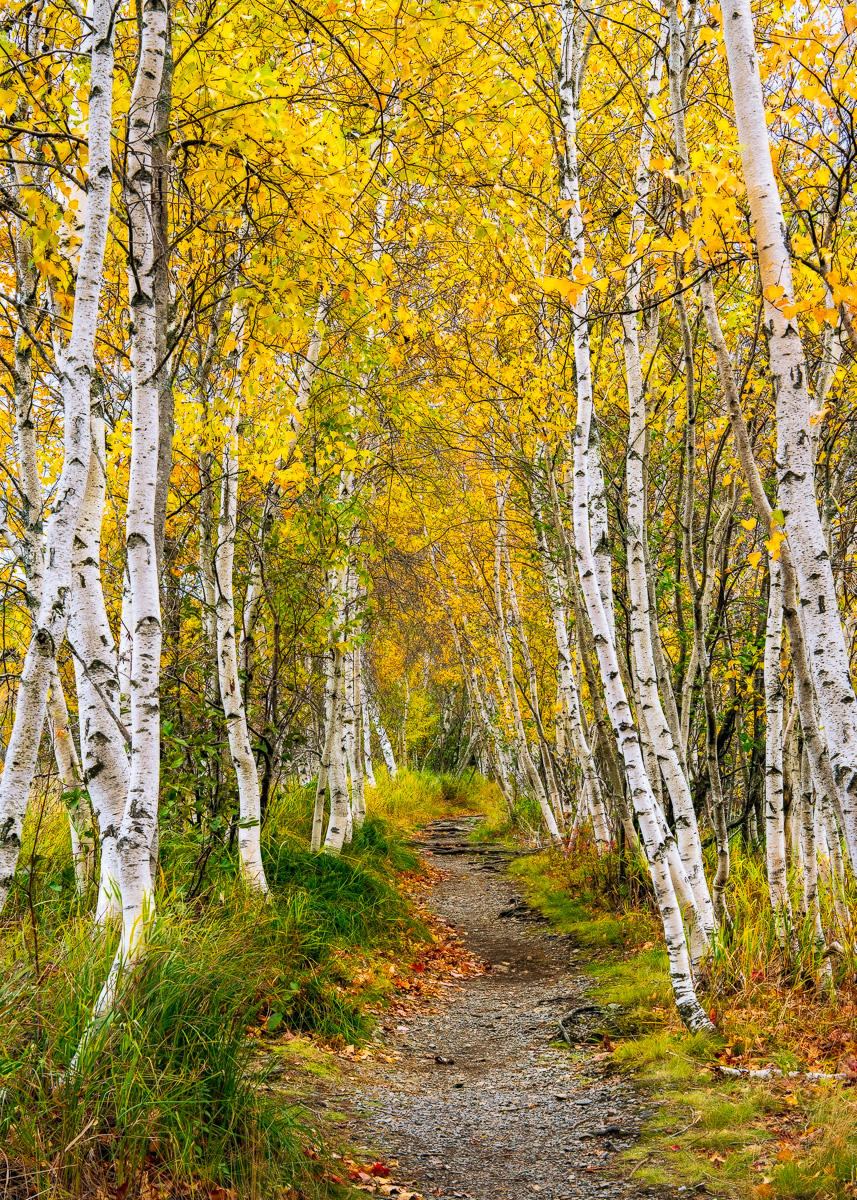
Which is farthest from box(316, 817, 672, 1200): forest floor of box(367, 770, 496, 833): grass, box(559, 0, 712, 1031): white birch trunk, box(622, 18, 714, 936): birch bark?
box(367, 770, 496, 833): grass

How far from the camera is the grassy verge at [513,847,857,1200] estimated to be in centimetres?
329

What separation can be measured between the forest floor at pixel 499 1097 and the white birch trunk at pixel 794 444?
211 centimetres

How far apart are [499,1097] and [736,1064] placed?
136 centimetres

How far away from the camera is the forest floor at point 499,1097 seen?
3734 mm

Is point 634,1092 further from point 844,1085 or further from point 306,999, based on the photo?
point 306,999

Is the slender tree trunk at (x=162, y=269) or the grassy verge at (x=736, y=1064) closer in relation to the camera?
the grassy verge at (x=736, y=1064)

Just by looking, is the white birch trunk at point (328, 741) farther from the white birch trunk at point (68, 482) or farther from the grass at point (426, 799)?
the grass at point (426, 799)

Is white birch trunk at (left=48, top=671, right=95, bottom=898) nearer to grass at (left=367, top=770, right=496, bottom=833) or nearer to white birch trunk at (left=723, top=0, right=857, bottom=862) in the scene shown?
white birch trunk at (left=723, top=0, right=857, bottom=862)

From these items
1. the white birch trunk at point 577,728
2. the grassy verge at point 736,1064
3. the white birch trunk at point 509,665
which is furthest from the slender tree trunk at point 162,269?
the white birch trunk at point 509,665

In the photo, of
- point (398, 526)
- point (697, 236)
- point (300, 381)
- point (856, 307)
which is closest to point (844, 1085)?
point (856, 307)

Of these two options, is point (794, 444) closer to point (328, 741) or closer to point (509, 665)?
point (328, 741)

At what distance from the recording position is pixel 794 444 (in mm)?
3062

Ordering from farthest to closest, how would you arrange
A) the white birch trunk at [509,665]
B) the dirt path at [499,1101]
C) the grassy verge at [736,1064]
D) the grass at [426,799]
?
the grass at [426,799]
the white birch trunk at [509,665]
the dirt path at [499,1101]
the grassy verge at [736,1064]

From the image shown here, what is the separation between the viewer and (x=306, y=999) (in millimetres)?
5219
